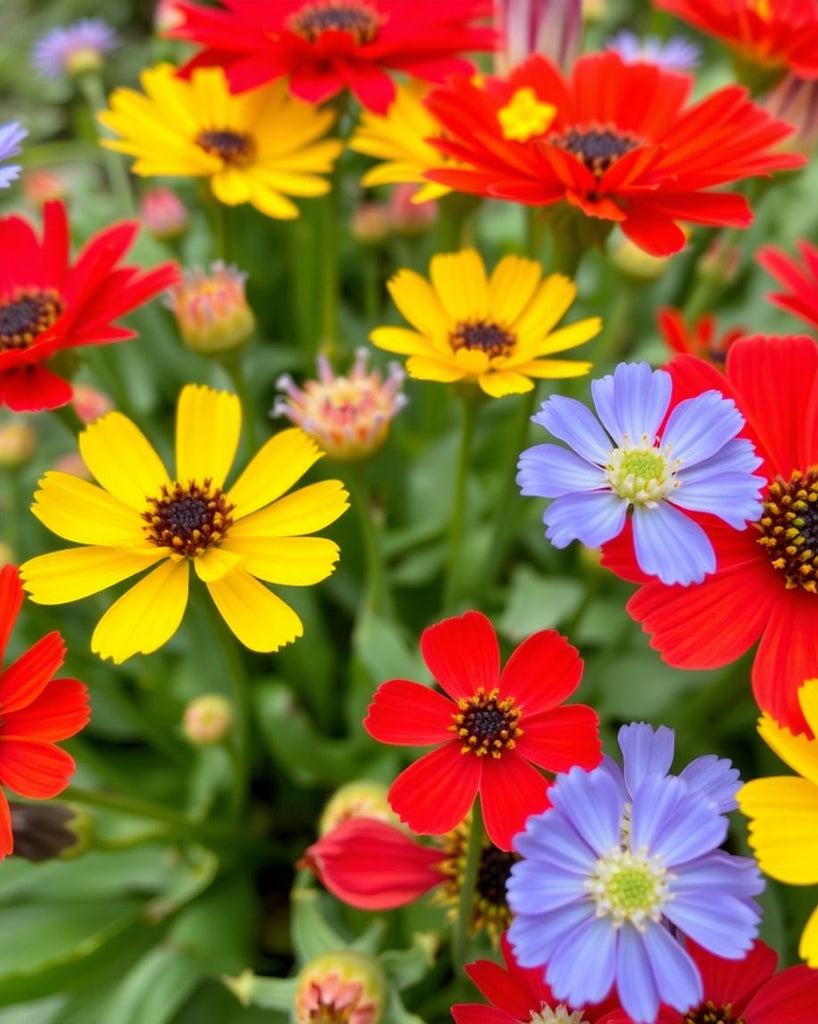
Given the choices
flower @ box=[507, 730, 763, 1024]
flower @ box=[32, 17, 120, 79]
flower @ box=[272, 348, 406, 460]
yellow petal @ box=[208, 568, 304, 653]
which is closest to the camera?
flower @ box=[507, 730, 763, 1024]

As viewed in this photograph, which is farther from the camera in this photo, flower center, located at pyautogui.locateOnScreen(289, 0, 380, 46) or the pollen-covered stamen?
flower center, located at pyautogui.locateOnScreen(289, 0, 380, 46)

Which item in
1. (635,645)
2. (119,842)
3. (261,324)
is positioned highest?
(261,324)

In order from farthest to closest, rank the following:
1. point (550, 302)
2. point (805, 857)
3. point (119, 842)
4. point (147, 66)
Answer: point (147, 66), point (119, 842), point (550, 302), point (805, 857)

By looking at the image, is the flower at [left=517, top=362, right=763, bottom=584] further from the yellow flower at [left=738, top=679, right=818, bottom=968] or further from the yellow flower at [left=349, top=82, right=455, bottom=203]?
the yellow flower at [left=349, top=82, right=455, bottom=203]

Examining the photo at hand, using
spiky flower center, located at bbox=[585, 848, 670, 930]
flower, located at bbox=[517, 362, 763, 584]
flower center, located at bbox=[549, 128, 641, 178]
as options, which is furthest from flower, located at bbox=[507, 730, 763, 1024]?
flower center, located at bbox=[549, 128, 641, 178]

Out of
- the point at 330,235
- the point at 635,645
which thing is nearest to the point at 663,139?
the point at 330,235

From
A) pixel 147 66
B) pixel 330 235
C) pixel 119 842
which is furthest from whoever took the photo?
pixel 147 66

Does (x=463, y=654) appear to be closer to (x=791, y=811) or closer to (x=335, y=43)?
(x=791, y=811)

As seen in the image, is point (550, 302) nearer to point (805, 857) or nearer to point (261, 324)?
point (805, 857)
